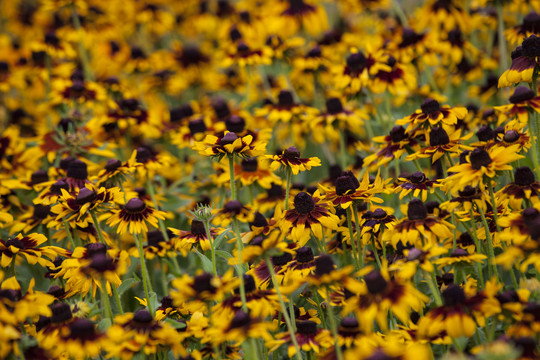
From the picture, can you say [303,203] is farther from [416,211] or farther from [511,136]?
[511,136]

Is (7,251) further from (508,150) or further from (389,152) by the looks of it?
(508,150)

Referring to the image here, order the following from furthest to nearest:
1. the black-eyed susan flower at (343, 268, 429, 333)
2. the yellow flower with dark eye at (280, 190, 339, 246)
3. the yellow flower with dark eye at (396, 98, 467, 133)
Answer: the yellow flower with dark eye at (396, 98, 467, 133), the yellow flower with dark eye at (280, 190, 339, 246), the black-eyed susan flower at (343, 268, 429, 333)

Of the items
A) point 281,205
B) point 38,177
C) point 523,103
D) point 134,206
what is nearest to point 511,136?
point 523,103

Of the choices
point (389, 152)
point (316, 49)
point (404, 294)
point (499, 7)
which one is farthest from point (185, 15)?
point (404, 294)

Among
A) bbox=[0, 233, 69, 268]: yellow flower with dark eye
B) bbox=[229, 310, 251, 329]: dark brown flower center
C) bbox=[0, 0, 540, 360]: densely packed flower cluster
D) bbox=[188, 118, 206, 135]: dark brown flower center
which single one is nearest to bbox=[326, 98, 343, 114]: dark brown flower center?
bbox=[0, 0, 540, 360]: densely packed flower cluster

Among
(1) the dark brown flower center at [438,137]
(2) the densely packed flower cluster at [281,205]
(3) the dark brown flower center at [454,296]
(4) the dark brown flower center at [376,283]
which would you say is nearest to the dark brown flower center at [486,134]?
(2) the densely packed flower cluster at [281,205]

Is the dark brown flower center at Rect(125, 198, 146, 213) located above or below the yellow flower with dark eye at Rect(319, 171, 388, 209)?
above

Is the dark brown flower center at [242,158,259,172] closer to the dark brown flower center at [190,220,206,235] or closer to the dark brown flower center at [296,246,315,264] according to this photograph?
the dark brown flower center at [190,220,206,235]
